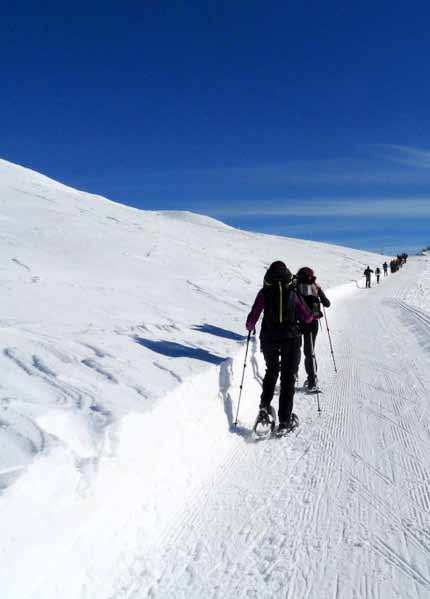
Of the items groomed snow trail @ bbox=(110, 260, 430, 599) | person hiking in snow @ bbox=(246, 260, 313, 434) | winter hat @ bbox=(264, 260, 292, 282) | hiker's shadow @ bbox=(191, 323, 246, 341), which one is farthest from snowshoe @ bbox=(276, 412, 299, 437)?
hiker's shadow @ bbox=(191, 323, 246, 341)

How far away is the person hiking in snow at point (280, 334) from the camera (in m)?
5.26

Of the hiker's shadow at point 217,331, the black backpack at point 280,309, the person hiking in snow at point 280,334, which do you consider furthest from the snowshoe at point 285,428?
the hiker's shadow at point 217,331

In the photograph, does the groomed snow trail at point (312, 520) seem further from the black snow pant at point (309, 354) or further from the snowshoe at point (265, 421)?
the black snow pant at point (309, 354)

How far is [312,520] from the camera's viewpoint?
3.60 metres

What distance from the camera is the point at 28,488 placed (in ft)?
9.39

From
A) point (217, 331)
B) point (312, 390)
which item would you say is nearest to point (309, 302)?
point (312, 390)

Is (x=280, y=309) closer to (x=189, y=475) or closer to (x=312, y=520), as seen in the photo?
(x=189, y=475)

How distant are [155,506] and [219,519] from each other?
53 cm

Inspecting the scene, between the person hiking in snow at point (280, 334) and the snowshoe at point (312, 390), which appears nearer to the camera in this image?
the person hiking in snow at point (280, 334)

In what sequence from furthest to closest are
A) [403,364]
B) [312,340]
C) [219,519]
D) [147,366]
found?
1. [403,364]
2. [312,340]
3. [147,366]
4. [219,519]

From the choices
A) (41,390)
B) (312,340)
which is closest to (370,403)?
(312,340)

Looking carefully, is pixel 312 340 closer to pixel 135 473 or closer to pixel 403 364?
pixel 403 364

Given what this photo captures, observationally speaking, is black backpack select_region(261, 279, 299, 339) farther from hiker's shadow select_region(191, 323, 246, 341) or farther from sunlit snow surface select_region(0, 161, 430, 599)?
hiker's shadow select_region(191, 323, 246, 341)

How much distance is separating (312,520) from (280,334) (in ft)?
7.05
